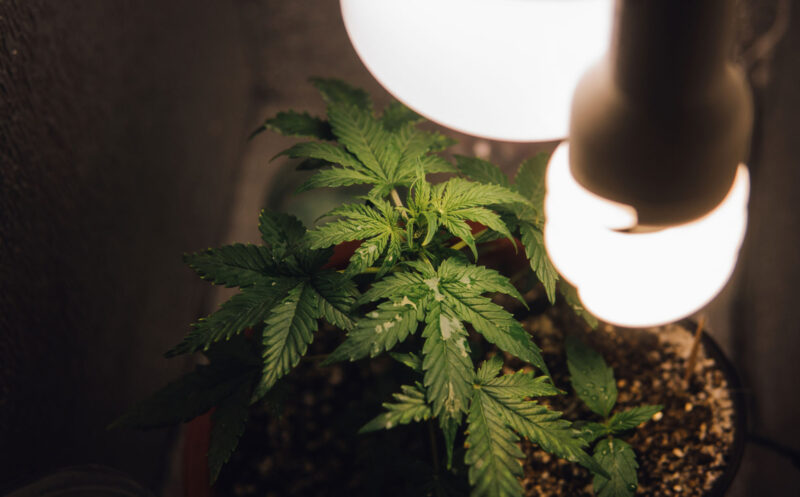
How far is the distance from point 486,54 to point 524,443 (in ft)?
1.90

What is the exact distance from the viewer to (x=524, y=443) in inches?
32.6

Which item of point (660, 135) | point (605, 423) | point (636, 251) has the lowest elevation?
point (605, 423)

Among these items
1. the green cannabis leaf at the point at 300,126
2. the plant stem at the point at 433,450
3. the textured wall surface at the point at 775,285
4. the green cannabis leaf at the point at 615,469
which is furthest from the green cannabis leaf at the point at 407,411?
the textured wall surface at the point at 775,285

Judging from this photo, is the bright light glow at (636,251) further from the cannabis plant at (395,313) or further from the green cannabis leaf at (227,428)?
the green cannabis leaf at (227,428)

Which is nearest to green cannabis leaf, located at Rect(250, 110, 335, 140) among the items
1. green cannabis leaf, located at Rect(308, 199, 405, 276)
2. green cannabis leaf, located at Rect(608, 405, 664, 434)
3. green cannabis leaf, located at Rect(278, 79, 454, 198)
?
green cannabis leaf, located at Rect(278, 79, 454, 198)

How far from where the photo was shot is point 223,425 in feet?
1.98

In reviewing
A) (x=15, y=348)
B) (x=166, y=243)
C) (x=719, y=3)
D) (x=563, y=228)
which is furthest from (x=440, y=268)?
(x=166, y=243)

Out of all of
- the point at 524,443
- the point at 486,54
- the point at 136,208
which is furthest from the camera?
the point at 136,208

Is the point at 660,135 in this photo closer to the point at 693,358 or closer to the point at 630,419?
the point at 630,419

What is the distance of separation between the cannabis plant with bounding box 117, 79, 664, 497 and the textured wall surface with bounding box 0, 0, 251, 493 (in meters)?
0.24

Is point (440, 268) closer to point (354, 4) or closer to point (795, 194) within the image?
point (354, 4)

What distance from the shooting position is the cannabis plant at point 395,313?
1.81 ft

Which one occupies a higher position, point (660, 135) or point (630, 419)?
point (660, 135)

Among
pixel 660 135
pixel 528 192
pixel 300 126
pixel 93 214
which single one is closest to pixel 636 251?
pixel 660 135
